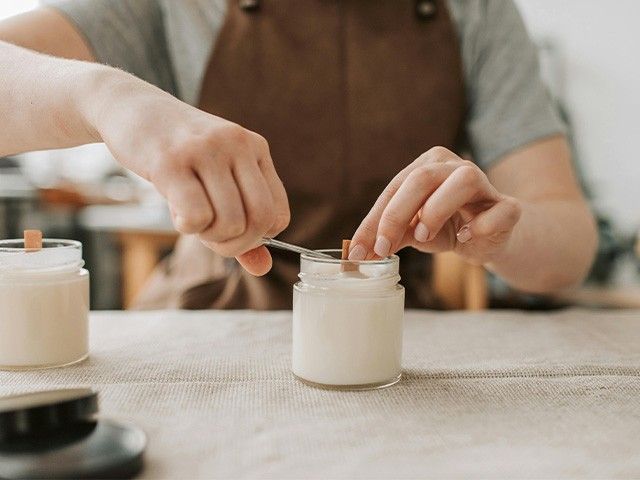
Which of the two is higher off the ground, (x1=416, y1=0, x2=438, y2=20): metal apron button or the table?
(x1=416, y1=0, x2=438, y2=20): metal apron button

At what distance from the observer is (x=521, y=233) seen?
1.10 metres

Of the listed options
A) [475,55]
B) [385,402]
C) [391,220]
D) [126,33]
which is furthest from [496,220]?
Answer: [126,33]

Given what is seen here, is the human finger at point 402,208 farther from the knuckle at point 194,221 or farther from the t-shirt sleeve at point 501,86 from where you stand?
the t-shirt sleeve at point 501,86

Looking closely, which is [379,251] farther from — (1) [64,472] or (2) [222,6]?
(2) [222,6]

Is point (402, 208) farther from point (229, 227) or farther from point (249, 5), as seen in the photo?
point (249, 5)

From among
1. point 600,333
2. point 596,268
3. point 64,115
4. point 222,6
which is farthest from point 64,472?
point 596,268

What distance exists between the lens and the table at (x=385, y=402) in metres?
0.54

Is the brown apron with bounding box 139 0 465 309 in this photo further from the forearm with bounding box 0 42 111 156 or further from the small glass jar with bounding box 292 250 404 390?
the small glass jar with bounding box 292 250 404 390

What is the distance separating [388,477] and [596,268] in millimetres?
2302

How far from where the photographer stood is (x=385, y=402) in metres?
0.68

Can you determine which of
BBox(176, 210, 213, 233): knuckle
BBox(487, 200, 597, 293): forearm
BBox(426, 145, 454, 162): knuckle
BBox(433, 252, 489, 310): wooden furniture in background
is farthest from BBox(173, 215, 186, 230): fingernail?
BBox(433, 252, 489, 310): wooden furniture in background

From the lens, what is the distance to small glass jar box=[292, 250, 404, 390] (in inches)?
28.0

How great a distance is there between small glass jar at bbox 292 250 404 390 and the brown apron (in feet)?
1.78

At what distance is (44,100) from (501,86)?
32.1 inches
